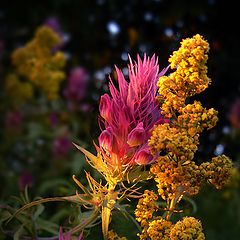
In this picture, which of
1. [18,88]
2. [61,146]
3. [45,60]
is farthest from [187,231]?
[61,146]

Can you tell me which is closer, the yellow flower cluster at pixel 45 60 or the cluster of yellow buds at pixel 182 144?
the cluster of yellow buds at pixel 182 144

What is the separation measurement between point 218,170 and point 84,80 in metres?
2.87

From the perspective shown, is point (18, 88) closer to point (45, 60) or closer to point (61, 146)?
point (61, 146)

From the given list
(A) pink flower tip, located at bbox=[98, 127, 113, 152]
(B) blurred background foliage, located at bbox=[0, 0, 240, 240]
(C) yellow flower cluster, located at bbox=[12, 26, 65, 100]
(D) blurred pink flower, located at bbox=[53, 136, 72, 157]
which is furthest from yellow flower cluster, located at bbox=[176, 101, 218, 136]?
(D) blurred pink flower, located at bbox=[53, 136, 72, 157]

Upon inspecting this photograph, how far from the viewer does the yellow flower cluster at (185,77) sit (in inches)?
54.9

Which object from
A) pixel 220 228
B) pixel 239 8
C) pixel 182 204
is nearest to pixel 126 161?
pixel 182 204

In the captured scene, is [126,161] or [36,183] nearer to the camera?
[126,161]

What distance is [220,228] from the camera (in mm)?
3662

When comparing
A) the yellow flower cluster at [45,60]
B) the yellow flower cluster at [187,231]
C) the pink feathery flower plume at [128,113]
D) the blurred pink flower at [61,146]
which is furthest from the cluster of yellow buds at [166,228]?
the blurred pink flower at [61,146]

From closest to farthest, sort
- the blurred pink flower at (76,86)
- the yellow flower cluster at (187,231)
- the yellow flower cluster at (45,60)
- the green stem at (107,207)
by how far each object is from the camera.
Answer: the yellow flower cluster at (187,231) → the green stem at (107,207) → the yellow flower cluster at (45,60) → the blurred pink flower at (76,86)

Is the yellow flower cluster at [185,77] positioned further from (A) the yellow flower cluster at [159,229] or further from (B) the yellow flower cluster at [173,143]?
(A) the yellow flower cluster at [159,229]

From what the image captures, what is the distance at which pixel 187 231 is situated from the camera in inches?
51.3

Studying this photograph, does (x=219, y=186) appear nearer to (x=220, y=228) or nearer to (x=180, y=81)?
(x=180, y=81)

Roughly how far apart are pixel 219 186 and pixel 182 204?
0.87 metres
